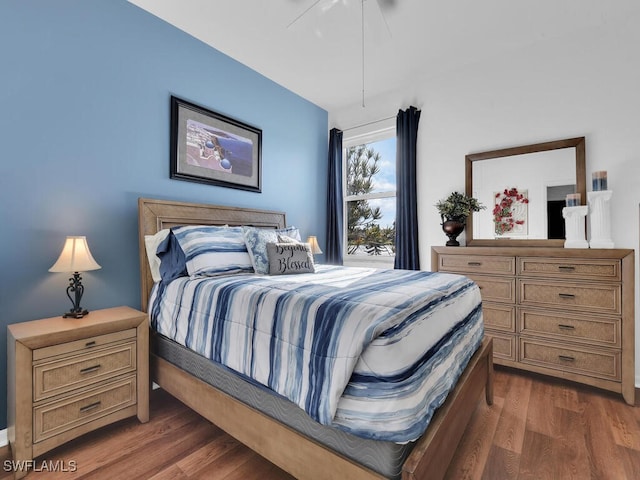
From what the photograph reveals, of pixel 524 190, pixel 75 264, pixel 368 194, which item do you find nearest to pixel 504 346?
pixel 524 190

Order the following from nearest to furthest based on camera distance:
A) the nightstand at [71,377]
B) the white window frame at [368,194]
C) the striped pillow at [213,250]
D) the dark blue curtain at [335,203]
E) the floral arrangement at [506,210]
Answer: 1. the nightstand at [71,377]
2. the striped pillow at [213,250]
3. the floral arrangement at [506,210]
4. the white window frame at [368,194]
5. the dark blue curtain at [335,203]

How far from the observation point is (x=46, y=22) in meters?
1.87

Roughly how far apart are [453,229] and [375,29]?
1.88 meters

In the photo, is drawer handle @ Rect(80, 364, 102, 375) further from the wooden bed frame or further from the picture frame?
the picture frame

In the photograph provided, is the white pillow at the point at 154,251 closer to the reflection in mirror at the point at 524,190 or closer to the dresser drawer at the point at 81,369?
the dresser drawer at the point at 81,369

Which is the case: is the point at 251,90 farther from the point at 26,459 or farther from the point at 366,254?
the point at 26,459

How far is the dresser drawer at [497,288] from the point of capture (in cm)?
254

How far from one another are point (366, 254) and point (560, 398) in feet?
7.59

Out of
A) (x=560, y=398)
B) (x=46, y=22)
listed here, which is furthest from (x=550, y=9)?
(x=46, y=22)

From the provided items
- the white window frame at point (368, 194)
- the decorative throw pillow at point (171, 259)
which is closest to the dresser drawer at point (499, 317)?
the white window frame at point (368, 194)

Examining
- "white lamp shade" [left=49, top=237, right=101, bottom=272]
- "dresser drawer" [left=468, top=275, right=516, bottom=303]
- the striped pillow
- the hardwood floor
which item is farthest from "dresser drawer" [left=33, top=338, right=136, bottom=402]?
"dresser drawer" [left=468, top=275, right=516, bottom=303]

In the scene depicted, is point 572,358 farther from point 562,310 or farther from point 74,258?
point 74,258

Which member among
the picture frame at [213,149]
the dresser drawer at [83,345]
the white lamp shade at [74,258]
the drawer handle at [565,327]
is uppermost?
the picture frame at [213,149]

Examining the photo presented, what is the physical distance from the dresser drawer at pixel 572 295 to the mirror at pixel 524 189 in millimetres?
460
